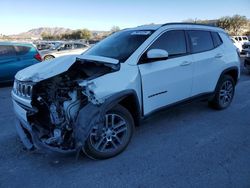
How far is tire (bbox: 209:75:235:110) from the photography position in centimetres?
519

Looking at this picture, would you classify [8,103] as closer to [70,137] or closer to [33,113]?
[33,113]

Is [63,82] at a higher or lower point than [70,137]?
higher

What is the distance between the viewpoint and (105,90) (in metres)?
3.14

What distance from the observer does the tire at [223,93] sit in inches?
204

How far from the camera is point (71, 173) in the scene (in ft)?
10.1

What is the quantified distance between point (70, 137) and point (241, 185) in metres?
2.14

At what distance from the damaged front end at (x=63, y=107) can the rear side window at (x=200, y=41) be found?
1.89 meters

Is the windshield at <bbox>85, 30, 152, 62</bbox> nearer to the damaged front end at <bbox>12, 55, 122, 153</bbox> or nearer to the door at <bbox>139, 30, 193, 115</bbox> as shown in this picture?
the door at <bbox>139, 30, 193, 115</bbox>

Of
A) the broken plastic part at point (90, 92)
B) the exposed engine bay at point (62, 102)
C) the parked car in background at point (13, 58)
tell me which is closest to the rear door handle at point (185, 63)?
the exposed engine bay at point (62, 102)

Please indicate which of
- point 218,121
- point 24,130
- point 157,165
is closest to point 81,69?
point 24,130

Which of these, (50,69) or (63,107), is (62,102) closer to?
(63,107)

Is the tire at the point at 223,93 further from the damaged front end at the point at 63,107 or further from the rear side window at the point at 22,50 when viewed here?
the rear side window at the point at 22,50

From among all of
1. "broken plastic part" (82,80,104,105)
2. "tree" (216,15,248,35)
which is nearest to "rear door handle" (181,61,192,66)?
"broken plastic part" (82,80,104,105)

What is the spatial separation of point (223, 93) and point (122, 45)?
270cm
